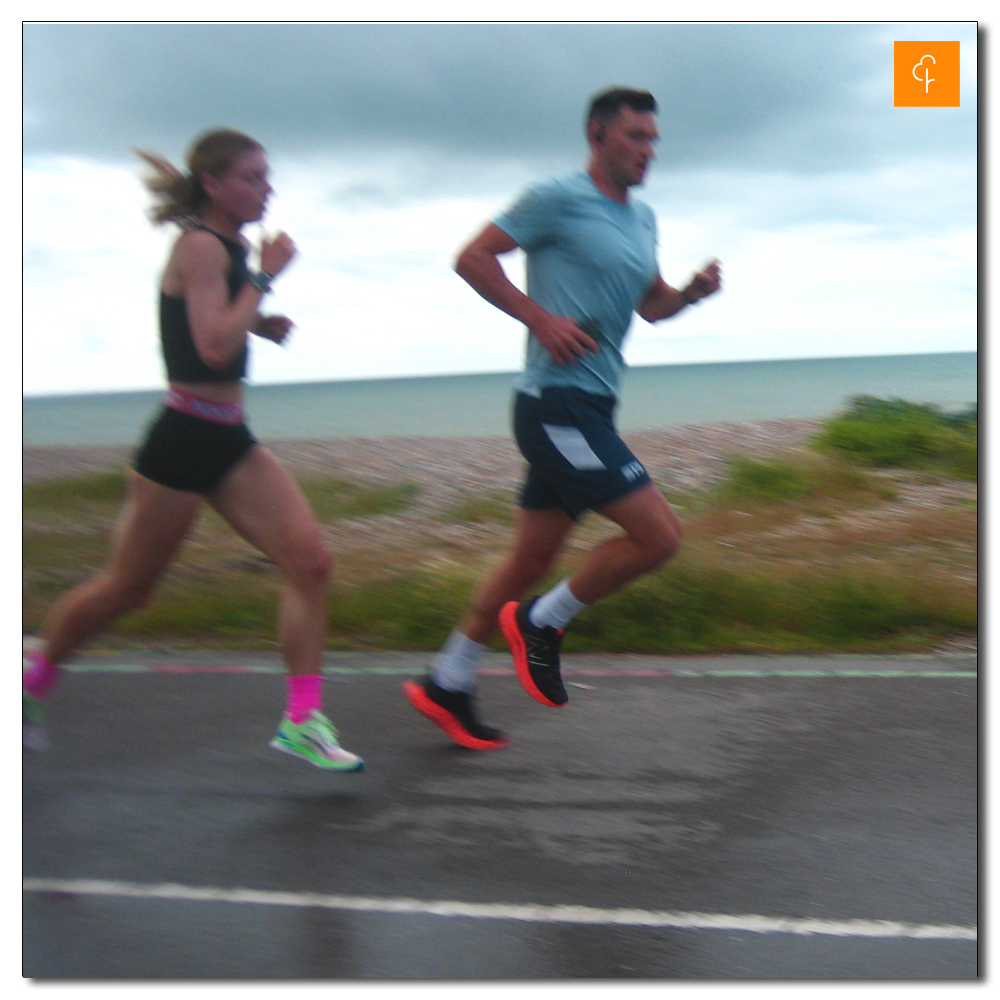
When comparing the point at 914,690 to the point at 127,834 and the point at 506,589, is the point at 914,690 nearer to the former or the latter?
the point at 506,589

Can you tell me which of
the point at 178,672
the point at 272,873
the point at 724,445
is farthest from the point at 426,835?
the point at 724,445

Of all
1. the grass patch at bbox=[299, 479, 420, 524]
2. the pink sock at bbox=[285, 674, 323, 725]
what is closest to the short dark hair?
the pink sock at bbox=[285, 674, 323, 725]

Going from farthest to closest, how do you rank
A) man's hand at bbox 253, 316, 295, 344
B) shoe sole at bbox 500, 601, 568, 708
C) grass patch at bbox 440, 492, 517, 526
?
grass patch at bbox 440, 492, 517, 526
shoe sole at bbox 500, 601, 568, 708
man's hand at bbox 253, 316, 295, 344

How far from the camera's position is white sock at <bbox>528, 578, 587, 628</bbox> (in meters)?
3.84

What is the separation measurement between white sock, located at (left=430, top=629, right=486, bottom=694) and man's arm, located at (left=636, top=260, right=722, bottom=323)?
1.24m

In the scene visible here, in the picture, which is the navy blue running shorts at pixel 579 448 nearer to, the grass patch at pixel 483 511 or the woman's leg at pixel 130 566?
the woman's leg at pixel 130 566

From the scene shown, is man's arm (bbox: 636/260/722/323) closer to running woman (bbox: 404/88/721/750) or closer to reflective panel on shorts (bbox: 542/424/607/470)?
running woman (bbox: 404/88/721/750)

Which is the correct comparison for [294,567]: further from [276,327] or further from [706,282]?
[706,282]

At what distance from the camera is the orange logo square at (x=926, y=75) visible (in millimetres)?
3021

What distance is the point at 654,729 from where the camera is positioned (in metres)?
4.28

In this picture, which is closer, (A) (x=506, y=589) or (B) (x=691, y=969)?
(B) (x=691, y=969)
